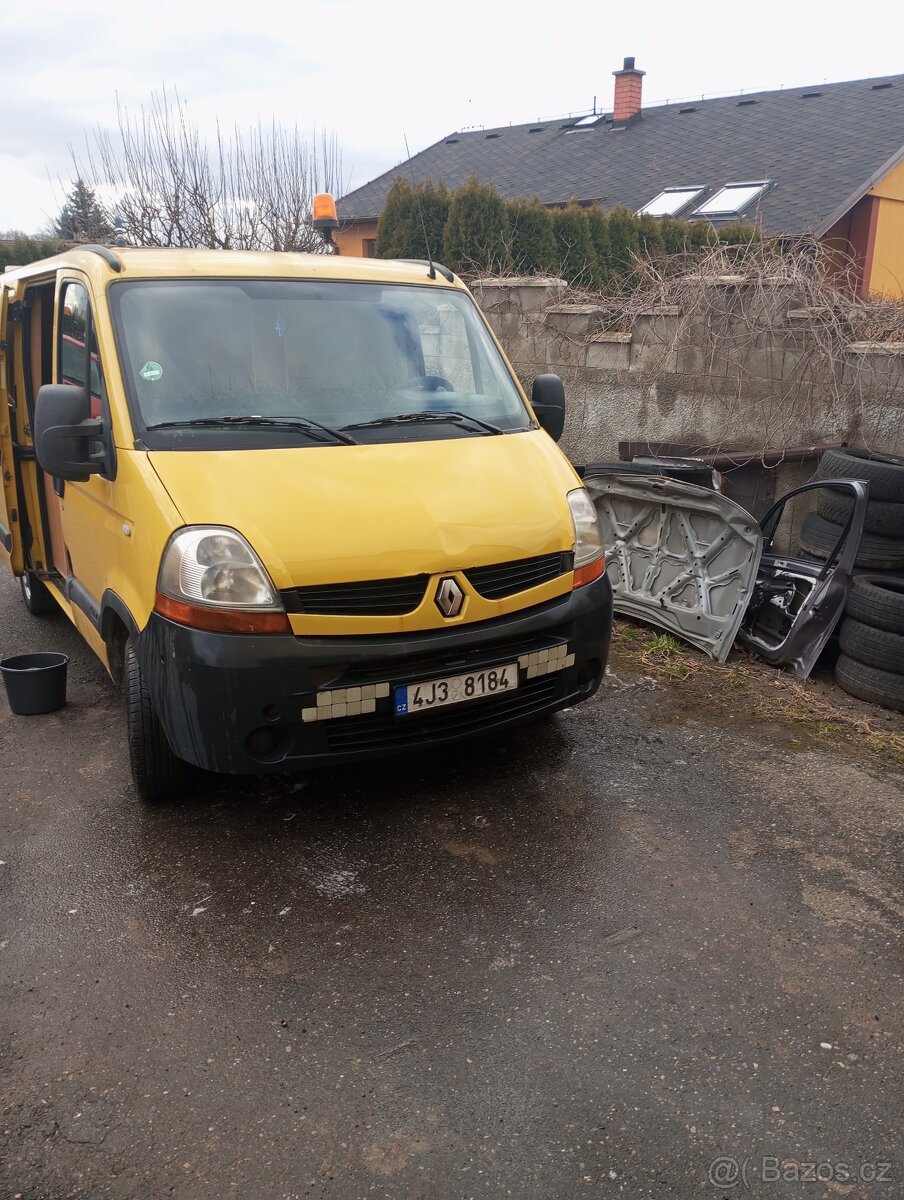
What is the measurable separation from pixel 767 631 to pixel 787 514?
127 centimetres

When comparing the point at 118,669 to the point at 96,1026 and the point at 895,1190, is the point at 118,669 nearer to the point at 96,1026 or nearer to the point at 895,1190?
the point at 96,1026

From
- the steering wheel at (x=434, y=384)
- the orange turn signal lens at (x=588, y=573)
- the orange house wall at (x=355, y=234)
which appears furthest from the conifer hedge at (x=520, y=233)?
the orange turn signal lens at (x=588, y=573)

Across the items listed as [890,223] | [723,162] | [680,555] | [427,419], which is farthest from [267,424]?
[723,162]

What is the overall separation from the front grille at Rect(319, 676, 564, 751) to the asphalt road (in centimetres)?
42

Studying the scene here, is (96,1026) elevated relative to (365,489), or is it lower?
lower

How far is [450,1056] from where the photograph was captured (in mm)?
2615

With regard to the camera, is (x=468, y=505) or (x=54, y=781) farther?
(x=54, y=781)

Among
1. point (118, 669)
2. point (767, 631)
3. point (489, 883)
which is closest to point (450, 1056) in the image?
point (489, 883)

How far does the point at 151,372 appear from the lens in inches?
152

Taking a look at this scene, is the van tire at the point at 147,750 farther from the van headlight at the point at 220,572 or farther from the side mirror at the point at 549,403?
the side mirror at the point at 549,403

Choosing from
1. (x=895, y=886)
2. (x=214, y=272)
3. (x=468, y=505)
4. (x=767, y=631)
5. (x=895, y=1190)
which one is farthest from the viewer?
(x=767, y=631)

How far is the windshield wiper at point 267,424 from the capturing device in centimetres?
373

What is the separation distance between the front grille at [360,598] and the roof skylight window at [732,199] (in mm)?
17446

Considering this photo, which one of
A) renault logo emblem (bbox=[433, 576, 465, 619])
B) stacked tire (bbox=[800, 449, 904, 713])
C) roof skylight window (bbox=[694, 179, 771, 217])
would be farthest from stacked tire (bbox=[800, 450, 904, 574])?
roof skylight window (bbox=[694, 179, 771, 217])
